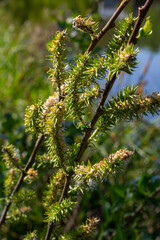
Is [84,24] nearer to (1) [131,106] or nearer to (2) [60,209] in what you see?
(1) [131,106]

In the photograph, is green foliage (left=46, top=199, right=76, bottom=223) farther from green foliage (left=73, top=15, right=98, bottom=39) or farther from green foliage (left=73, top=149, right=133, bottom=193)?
green foliage (left=73, top=15, right=98, bottom=39)

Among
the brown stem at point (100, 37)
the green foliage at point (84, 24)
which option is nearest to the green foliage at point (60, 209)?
the brown stem at point (100, 37)

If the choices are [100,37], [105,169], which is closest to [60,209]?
[105,169]

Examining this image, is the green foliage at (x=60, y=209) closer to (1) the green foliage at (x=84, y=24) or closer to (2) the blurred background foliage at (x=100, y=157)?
(2) the blurred background foliage at (x=100, y=157)

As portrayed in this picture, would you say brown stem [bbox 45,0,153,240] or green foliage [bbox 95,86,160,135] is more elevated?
brown stem [bbox 45,0,153,240]

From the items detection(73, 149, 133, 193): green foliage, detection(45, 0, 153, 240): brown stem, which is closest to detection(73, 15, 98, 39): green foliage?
detection(45, 0, 153, 240): brown stem

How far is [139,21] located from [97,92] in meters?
0.08

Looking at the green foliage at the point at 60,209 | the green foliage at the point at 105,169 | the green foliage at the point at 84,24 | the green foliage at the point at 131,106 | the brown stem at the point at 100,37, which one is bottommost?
the green foliage at the point at 105,169

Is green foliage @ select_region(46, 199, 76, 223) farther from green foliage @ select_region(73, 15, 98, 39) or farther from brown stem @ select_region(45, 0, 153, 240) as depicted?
green foliage @ select_region(73, 15, 98, 39)

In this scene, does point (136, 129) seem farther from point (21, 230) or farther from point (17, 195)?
point (17, 195)

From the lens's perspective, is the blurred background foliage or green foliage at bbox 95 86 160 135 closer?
green foliage at bbox 95 86 160 135

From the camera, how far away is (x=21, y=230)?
2.10 feet

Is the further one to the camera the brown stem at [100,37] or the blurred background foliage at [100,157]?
the blurred background foliage at [100,157]

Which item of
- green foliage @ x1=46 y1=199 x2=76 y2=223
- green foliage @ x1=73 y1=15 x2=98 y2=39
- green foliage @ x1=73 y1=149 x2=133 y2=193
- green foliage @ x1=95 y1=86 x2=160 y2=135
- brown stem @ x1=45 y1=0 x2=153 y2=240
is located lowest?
green foliage @ x1=73 y1=149 x2=133 y2=193
